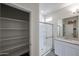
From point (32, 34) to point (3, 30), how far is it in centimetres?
63

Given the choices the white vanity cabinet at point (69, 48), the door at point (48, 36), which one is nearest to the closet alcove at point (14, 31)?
the white vanity cabinet at point (69, 48)

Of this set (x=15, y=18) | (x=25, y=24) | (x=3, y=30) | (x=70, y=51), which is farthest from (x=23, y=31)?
(x=70, y=51)

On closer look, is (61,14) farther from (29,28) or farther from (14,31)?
(14,31)

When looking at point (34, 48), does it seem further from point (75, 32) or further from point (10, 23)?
point (75, 32)

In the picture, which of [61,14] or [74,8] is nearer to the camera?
[74,8]

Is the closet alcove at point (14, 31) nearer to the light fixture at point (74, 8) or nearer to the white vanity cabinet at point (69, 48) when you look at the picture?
the white vanity cabinet at point (69, 48)

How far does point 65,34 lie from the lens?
2.13 metres

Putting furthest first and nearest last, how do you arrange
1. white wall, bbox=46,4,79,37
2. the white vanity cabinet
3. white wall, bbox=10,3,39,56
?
1. white wall, bbox=46,4,79,37
2. the white vanity cabinet
3. white wall, bbox=10,3,39,56

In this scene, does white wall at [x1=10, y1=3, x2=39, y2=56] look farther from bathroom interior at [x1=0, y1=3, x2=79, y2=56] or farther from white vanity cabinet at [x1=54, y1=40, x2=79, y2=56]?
white vanity cabinet at [x1=54, y1=40, x2=79, y2=56]

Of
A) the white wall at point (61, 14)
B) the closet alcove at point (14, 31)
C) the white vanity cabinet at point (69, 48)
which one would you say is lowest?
the white vanity cabinet at point (69, 48)

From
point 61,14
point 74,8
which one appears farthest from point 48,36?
point 74,8

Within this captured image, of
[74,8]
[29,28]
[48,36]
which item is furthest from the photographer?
[48,36]

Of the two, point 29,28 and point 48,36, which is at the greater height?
point 29,28

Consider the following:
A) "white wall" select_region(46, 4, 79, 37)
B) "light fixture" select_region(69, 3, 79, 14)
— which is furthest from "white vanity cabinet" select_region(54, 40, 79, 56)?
"light fixture" select_region(69, 3, 79, 14)
